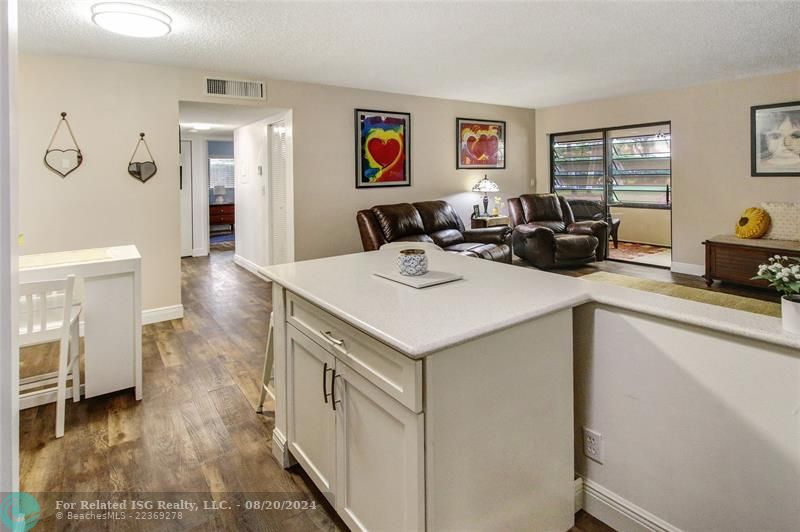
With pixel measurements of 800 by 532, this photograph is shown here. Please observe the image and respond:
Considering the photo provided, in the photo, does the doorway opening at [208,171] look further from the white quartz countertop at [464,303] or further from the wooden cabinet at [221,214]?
the white quartz countertop at [464,303]

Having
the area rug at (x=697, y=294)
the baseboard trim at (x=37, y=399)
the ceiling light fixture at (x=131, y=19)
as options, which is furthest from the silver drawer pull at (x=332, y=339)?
the area rug at (x=697, y=294)

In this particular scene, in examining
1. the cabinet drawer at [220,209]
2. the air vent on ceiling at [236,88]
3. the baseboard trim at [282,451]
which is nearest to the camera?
the baseboard trim at [282,451]

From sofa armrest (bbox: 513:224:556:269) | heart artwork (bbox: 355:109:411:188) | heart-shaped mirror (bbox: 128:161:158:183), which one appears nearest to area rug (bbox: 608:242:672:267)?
sofa armrest (bbox: 513:224:556:269)

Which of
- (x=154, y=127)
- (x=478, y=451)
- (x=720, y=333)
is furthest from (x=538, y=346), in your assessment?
(x=154, y=127)

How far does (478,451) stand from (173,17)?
131 inches

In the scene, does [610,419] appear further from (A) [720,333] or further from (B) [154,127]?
(B) [154,127]

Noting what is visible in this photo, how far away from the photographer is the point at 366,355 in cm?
142

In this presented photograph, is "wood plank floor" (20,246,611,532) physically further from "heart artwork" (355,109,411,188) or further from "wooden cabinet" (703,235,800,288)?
"wooden cabinet" (703,235,800,288)

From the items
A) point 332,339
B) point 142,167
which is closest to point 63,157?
point 142,167

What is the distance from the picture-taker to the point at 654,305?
1.50m

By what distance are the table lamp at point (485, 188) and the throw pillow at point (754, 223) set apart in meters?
2.94

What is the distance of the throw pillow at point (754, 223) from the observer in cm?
521

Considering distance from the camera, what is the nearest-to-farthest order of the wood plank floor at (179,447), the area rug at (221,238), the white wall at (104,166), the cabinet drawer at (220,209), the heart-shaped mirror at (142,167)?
the wood plank floor at (179,447), the white wall at (104,166), the heart-shaped mirror at (142,167), the area rug at (221,238), the cabinet drawer at (220,209)

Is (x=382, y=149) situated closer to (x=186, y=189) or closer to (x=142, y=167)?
(x=142, y=167)
